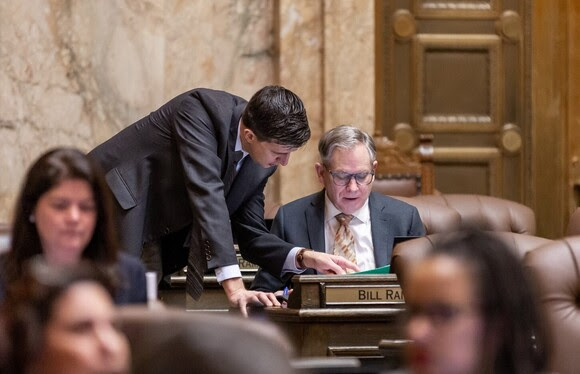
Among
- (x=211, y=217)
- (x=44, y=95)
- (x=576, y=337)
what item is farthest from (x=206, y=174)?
(x=44, y=95)

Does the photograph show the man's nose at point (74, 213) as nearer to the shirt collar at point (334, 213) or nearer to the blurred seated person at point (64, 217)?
the blurred seated person at point (64, 217)

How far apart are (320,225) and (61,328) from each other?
3.94m

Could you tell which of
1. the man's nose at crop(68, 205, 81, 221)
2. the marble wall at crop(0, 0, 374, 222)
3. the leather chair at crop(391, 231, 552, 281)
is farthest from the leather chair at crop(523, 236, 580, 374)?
the marble wall at crop(0, 0, 374, 222)

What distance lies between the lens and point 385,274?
4.92 meters

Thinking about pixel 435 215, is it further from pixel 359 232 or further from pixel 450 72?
pixel 450 72

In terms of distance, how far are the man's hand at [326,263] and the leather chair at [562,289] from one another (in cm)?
141

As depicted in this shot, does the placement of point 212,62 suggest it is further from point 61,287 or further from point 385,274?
point 61,287

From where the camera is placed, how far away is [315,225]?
5.94 m

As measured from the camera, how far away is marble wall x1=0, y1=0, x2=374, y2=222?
24.9ft

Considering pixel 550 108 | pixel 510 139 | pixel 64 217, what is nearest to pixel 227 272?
pixel 64 217

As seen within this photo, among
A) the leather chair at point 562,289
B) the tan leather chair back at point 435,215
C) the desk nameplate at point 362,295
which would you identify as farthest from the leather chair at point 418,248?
the tan leather chair back at point 435,215

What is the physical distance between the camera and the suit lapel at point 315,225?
19.4 feet

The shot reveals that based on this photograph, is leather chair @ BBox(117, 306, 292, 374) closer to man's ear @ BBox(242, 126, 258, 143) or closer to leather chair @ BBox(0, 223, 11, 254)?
leather chair @ BBox(0, 223, 11, 254)

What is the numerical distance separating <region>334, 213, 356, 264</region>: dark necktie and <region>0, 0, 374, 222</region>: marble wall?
8.12 ft
